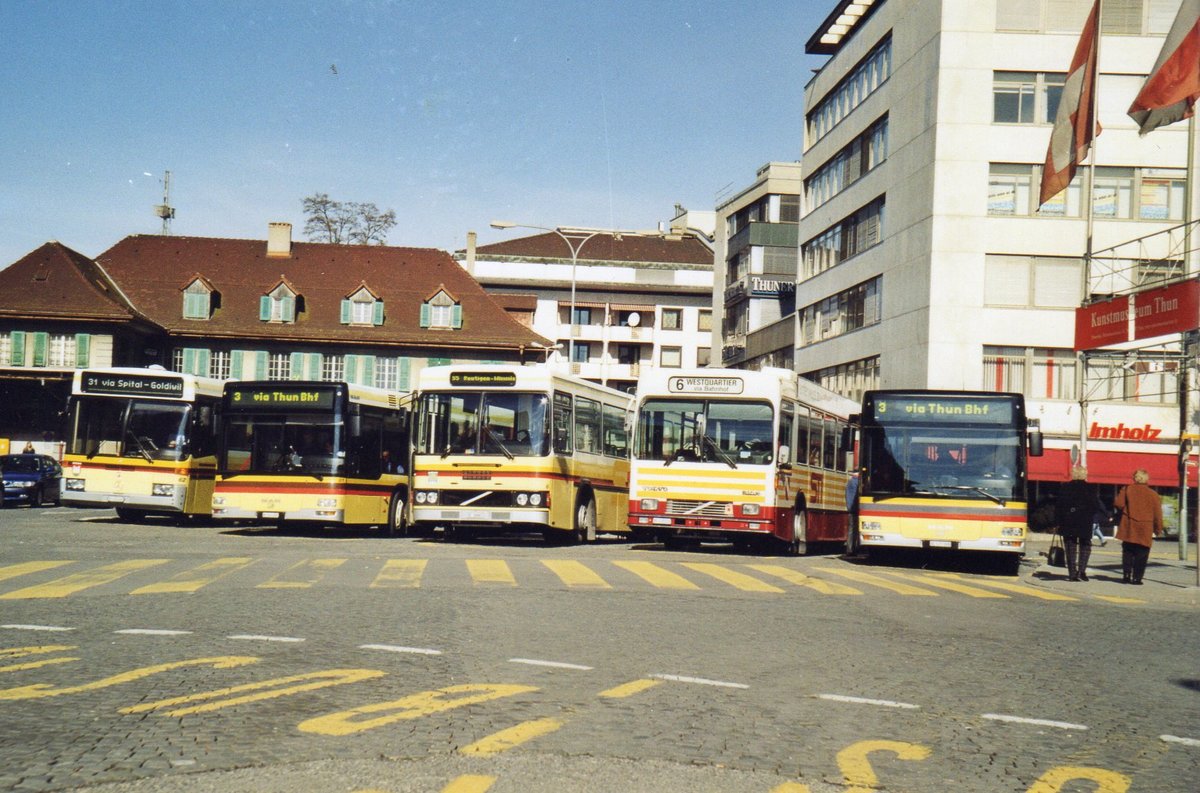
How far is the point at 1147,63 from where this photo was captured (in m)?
43.2

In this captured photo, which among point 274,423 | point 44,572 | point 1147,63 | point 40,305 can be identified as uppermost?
point 1147,63

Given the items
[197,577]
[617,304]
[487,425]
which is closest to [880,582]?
[487,425]

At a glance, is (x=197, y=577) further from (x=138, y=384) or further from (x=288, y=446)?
(x=138, y=384)

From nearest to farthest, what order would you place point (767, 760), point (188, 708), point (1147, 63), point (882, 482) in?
1. point (767, 760)
2. point (188, 708)
3. point (882, 482)
4. point (1147, 63)

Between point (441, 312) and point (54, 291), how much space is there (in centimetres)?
1741

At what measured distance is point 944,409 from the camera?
2178cm

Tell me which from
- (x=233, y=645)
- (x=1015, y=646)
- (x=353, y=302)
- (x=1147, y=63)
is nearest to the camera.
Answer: (x=233, y=645)

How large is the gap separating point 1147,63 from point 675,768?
140 ft

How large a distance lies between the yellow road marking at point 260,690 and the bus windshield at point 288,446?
55.2 feet

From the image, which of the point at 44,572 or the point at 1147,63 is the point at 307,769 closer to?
the point at 44,572

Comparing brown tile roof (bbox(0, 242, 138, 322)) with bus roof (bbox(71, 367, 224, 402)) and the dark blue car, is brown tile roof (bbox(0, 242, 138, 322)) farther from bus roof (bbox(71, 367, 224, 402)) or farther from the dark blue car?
bus roof (bbox(71, 367, 224, 402))

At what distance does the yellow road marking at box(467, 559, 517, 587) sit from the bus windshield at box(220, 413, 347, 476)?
23.9ft

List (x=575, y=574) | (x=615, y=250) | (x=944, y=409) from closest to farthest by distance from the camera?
(x=575, y=574), (x=944, y=409), (x=615, y=250)

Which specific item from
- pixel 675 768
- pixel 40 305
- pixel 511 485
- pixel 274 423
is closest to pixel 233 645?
pixel 675 768
